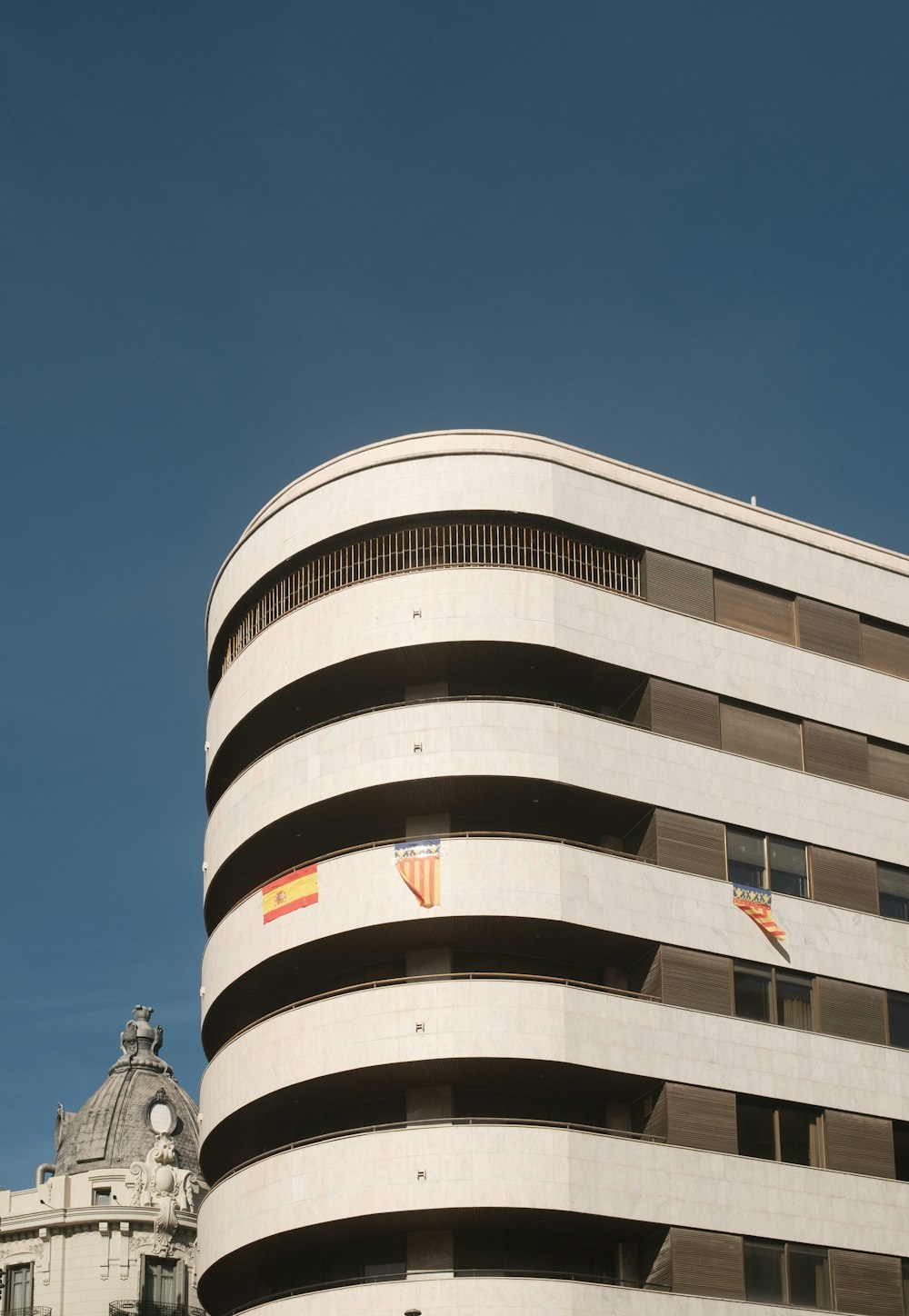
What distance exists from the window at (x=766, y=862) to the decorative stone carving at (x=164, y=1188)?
40.6 meters

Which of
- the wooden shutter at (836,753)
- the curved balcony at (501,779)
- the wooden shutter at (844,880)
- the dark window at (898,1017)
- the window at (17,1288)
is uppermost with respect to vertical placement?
the wooden shutter at (836,753)

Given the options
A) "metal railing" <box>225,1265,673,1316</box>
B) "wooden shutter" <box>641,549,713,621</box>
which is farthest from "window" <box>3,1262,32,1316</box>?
"wooden shutter" <box>641,549,713,621</box>

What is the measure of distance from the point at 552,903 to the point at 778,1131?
27.8 ft

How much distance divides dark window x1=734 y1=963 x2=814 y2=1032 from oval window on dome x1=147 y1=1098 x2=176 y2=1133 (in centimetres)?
4595

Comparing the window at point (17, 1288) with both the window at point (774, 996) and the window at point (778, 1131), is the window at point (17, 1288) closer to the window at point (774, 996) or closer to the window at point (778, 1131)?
the window at point (778, 1131)

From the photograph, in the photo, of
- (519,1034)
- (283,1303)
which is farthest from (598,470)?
(283,1303)

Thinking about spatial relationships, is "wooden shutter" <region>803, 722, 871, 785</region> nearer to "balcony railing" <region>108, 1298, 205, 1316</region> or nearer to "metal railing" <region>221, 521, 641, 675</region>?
"metal railing" <region>221, 521, 641, 675</region>

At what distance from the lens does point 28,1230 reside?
8056 centimetres

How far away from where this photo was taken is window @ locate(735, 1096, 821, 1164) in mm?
48375

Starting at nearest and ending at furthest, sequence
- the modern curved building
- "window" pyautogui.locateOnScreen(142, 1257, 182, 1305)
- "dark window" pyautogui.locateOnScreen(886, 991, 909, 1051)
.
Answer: the modern curved building < "dark window" pyautogui.locateOnScreen(886, 991, 909, 1051) < "window" pyautogui.locateOnScreen(142, 1257, 182, 1305)

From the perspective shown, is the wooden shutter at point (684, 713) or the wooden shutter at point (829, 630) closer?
the wooden shutter at point (684, 713)

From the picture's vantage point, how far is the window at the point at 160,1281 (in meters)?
80.2

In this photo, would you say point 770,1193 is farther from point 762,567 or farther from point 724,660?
point 762,567

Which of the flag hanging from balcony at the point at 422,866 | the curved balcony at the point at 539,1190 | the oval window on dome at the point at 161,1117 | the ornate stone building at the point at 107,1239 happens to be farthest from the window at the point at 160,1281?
the flag hanging from balcony at the point at 422,866
